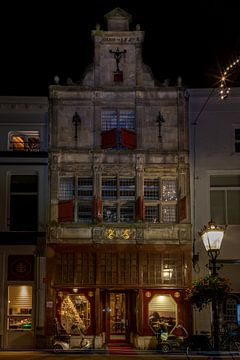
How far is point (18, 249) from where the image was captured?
31891mm

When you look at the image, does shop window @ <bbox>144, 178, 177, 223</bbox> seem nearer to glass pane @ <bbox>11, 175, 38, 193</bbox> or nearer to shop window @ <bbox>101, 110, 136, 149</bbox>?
shop window @ <bbox>101, 110, 136, 149</bbox>

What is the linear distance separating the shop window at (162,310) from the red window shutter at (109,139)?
7372mm

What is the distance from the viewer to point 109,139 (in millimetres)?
31859

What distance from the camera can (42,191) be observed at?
1275 inches

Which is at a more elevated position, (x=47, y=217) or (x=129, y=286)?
(x=47, y=217)

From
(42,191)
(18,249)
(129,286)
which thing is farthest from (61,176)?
(129,286)

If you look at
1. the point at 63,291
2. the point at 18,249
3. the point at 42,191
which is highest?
the point at 42,191

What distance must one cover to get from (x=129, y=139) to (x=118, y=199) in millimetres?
2904

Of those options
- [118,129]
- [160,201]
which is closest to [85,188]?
[118,129]

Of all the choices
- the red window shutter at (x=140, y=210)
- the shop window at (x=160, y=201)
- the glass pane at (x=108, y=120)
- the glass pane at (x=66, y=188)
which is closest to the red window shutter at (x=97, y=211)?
the glass pane at (x=66, y=188)

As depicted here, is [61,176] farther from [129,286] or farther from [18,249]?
[129,286]

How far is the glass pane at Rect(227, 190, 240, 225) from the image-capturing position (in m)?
32.5

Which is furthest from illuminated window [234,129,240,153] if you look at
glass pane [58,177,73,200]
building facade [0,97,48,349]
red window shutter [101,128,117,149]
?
building facade [0,97,48,349]

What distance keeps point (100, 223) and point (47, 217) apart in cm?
255
